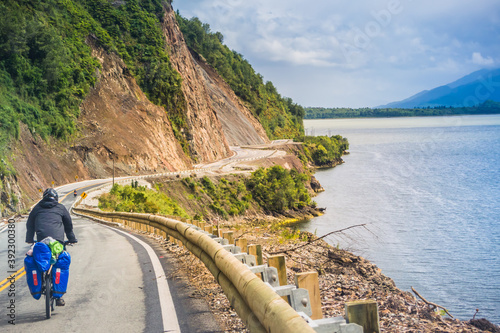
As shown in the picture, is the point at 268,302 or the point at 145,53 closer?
the point at 268,302

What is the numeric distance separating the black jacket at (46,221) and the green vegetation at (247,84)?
10242 centimetres

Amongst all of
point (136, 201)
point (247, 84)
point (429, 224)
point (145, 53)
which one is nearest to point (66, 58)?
point (145, 53)

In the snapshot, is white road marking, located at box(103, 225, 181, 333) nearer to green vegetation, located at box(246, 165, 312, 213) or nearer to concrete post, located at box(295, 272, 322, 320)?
concrete post, located at box(295, 272, 322, 320)

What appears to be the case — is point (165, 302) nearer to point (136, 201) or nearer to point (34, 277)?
point (34, 277)

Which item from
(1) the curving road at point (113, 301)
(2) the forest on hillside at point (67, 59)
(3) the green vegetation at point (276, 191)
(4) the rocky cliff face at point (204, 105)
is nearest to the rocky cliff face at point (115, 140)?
(4) the rocky cliff face at point (204, 105)

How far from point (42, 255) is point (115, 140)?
4499 centimetres

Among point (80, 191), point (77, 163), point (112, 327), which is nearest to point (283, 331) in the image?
point (112, 327)

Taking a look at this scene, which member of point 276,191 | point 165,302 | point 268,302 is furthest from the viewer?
point 276,191

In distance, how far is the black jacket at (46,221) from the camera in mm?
6391

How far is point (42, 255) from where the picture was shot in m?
5.94

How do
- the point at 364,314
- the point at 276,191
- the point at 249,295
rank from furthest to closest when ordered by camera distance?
the point at 276,191 → the point at 249,295 → the point at 364,314

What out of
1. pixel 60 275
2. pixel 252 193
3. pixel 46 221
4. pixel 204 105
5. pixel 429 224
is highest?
pixel 204 105

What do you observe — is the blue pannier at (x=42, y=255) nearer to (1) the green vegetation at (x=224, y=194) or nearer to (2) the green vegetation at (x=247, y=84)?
(1) the green vegetation at (x=224, y=194)

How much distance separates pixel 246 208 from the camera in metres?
49.4
